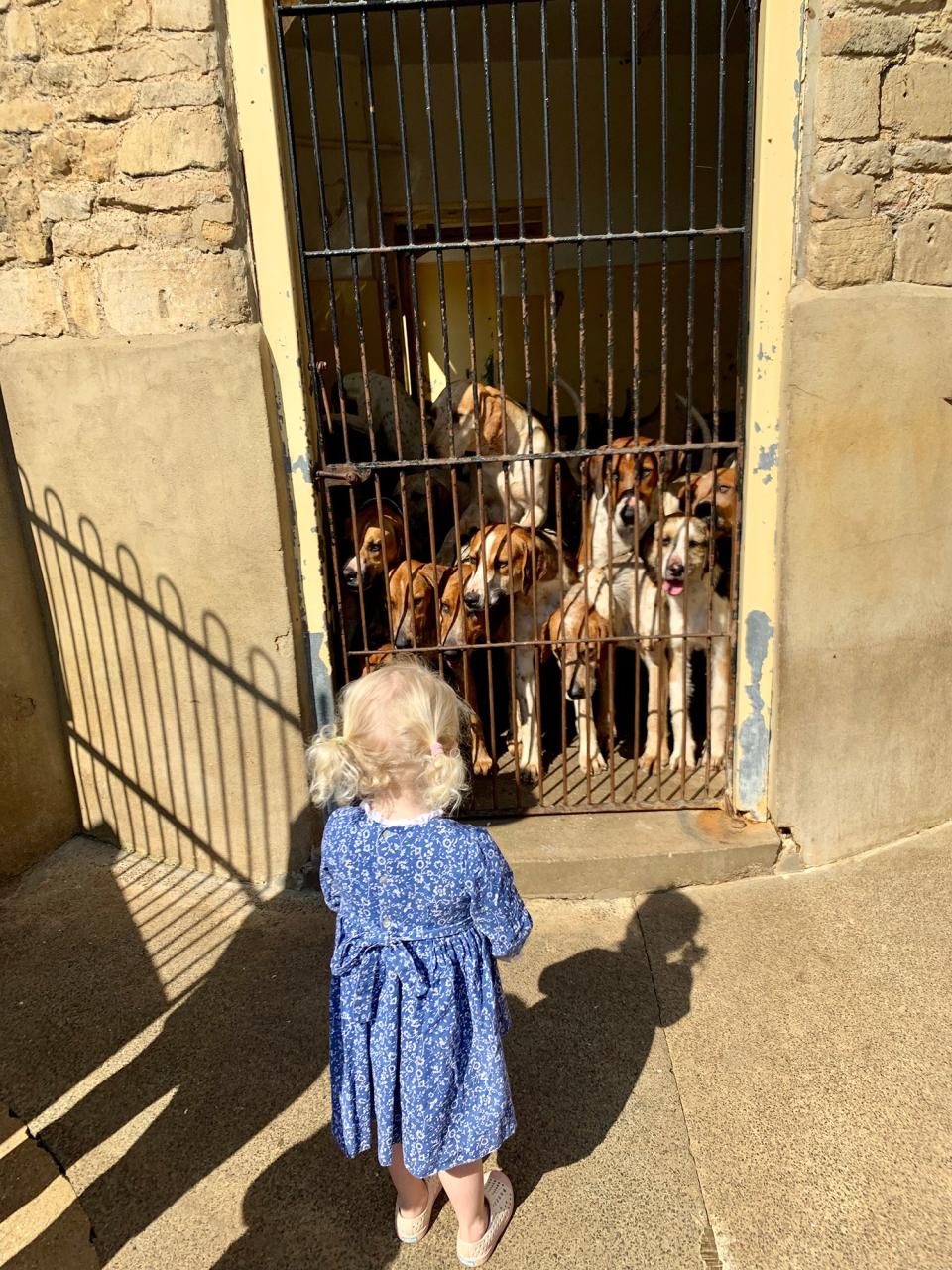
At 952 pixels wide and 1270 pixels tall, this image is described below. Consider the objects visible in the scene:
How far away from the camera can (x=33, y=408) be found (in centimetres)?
368

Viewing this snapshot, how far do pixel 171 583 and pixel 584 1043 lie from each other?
2345 mm

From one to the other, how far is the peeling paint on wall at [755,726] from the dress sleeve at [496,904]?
2.03 metres

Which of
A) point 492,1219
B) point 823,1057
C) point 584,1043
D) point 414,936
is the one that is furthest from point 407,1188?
point 823,1057

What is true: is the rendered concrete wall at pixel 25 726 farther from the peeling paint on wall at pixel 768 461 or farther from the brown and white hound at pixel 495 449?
the peeling paint on wall at pixel 768 461

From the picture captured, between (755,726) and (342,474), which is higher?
(342,474)

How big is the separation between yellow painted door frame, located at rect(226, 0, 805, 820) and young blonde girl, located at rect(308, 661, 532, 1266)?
1724 millimetres

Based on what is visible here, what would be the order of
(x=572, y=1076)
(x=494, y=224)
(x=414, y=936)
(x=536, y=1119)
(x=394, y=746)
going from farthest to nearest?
(x=494, y=224) → (x=572, y=1076) → (x=536, y=1119) → (x=414, y=936) → (x=394, y=746)

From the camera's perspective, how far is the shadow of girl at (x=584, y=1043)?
2.75 metres

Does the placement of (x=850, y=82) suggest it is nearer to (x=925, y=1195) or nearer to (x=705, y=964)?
(x=705, y=964)

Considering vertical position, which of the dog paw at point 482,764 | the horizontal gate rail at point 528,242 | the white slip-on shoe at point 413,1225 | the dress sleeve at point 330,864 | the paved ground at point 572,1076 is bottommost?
the paved ground at point 572,1076

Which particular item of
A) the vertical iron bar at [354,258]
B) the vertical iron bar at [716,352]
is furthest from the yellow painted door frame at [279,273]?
the vertical iron bar at [716,352]

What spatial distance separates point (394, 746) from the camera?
2084 mm

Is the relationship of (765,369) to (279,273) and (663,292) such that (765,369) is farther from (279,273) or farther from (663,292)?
(279,273)

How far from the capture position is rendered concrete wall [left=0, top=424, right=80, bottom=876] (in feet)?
13.0
